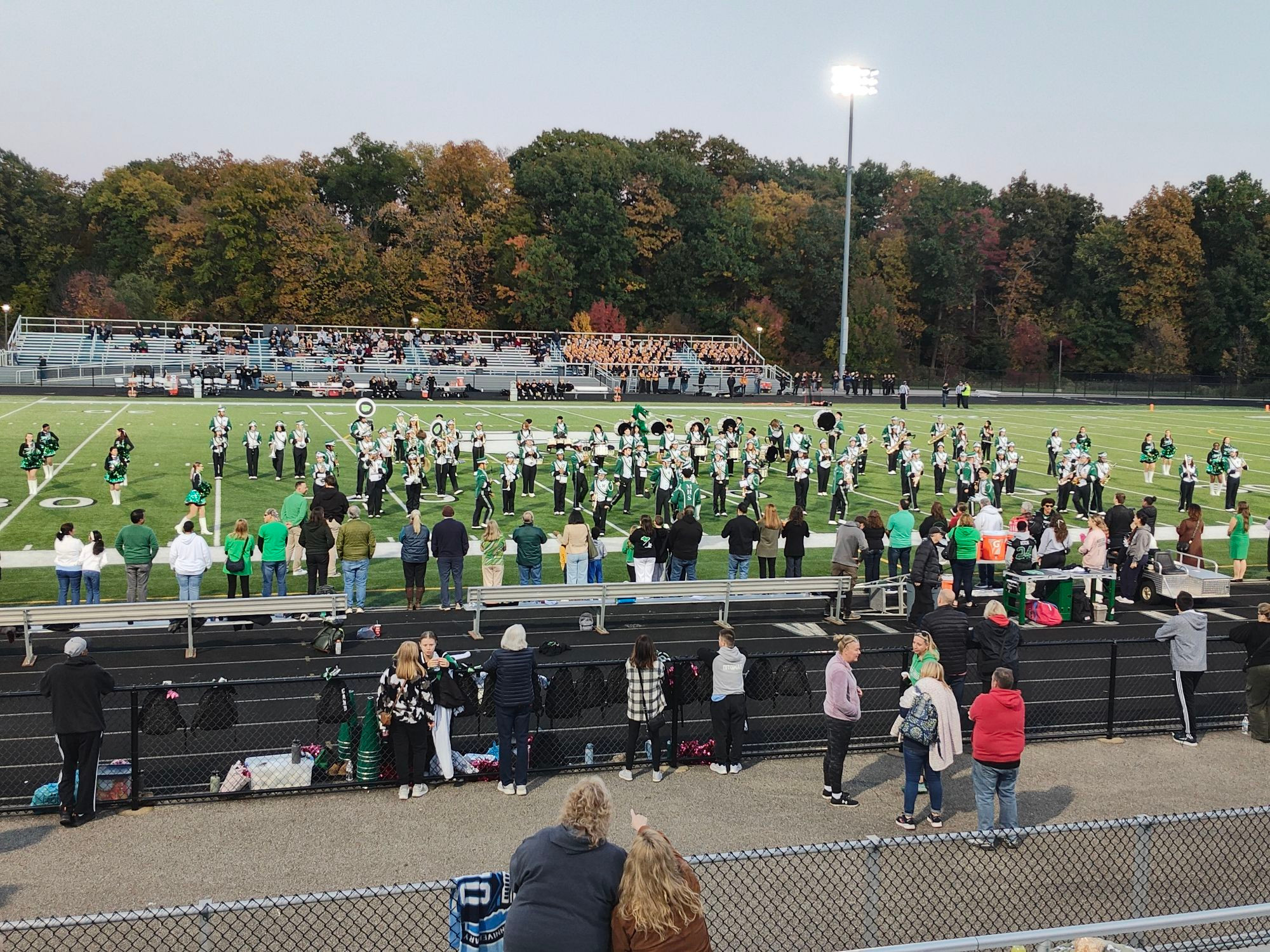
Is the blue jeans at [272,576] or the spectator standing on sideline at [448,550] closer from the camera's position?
the spectator standing on sideline at [448,550]

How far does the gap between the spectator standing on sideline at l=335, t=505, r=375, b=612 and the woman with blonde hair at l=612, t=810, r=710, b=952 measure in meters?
10.0

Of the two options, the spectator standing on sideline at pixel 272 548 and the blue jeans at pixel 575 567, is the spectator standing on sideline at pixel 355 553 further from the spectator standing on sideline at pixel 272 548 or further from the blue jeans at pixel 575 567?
the blue jeans at pixel 575 567

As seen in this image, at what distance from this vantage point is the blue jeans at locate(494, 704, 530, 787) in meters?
8.13

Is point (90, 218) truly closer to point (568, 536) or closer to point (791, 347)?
point (791, 347)

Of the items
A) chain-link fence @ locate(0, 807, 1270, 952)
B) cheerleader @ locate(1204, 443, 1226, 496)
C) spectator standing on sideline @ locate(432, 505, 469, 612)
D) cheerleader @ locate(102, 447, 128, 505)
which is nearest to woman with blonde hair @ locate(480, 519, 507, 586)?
spectator standing on sideline @ locate(432, 505, 469, 612)

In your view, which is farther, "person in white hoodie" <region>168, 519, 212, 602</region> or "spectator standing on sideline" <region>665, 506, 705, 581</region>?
"spectator standing on sideline" <region>665, 506, 705, 581</region>

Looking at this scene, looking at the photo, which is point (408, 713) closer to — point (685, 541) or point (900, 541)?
point (685, 541)

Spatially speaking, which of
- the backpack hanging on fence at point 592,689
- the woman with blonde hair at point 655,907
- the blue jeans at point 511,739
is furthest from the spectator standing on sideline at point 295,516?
the woman with blonde hair at point 655,907

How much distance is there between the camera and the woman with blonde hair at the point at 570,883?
13.7ft

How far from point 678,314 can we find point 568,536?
61.5m

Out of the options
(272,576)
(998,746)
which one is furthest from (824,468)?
(998,746)

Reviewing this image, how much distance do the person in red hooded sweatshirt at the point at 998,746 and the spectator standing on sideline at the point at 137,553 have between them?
10265 millimetres

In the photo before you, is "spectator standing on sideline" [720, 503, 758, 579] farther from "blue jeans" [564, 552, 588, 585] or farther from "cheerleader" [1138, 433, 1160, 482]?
"cheerleader" [1138, 433, 1160, 482]

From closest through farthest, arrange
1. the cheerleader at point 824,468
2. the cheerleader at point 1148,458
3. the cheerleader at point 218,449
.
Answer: the cheerleader at point 218,449
the cheerleader at point 824,468
the cheerleader at point 1148,458
